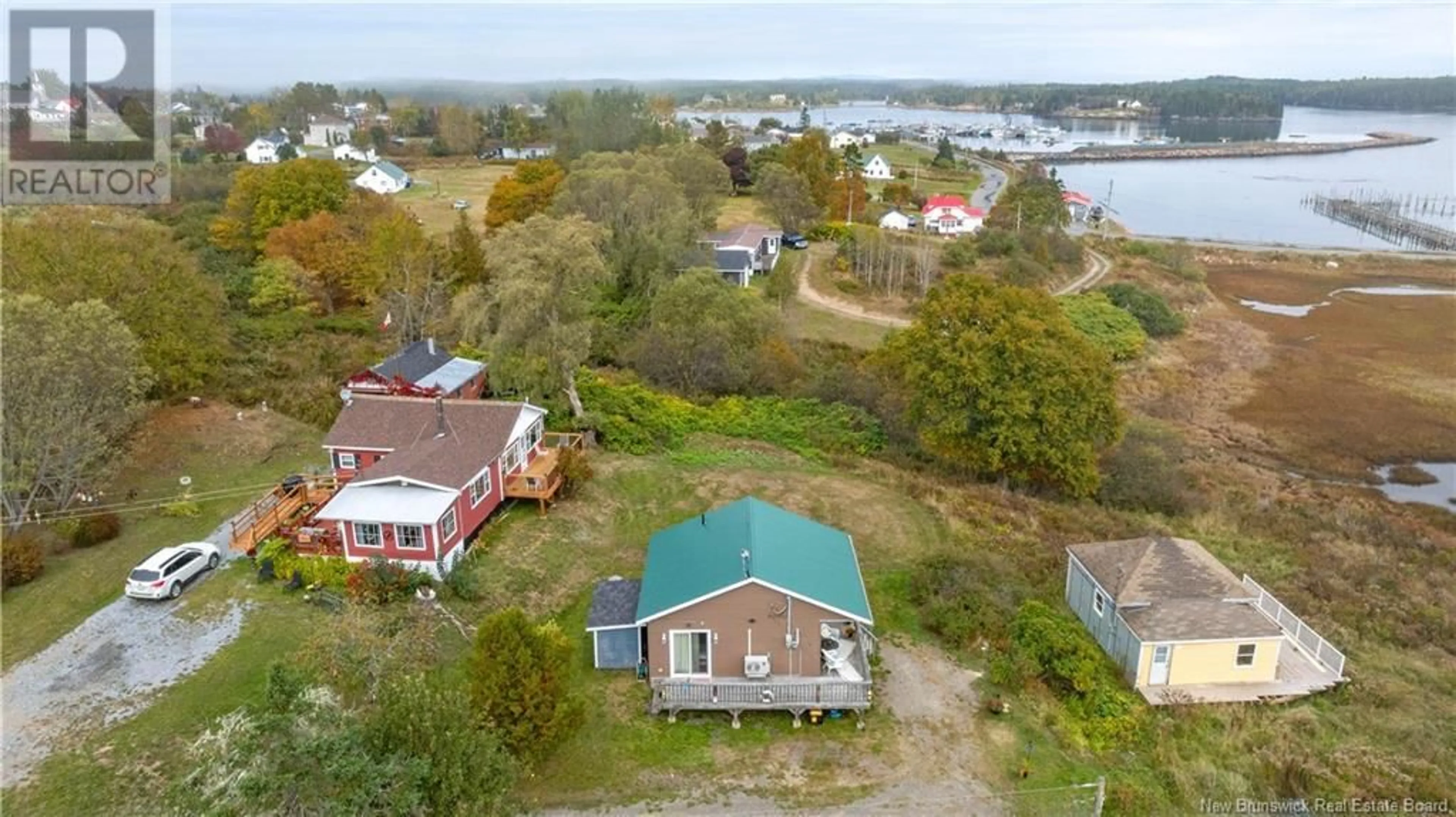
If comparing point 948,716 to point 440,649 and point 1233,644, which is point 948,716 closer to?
point 1233,644

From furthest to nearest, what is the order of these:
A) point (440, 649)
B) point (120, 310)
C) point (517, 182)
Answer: point (517, 182), point (120, 310), point (440, 649)

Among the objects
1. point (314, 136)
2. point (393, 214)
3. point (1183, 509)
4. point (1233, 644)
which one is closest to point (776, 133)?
point (314, 136)

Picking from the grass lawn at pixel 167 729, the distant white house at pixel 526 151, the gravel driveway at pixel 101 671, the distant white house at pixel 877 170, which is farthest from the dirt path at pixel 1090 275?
the distant white house at pixel 526 151

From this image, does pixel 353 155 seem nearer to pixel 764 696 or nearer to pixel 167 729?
pixel 167 729

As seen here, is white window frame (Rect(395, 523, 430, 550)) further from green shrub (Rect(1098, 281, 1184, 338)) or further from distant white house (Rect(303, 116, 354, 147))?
distant white house (Rect(303, 116, 354, 147))

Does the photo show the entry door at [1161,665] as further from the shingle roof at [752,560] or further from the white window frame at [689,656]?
the white window frame at [689,656]

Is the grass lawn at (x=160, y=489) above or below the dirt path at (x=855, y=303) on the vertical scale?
below
